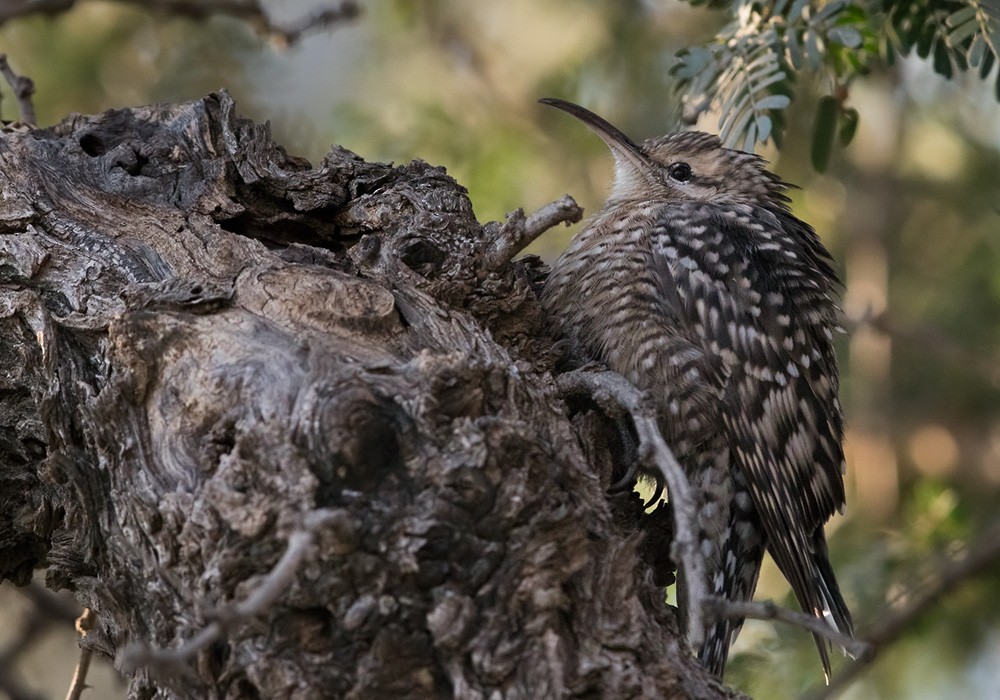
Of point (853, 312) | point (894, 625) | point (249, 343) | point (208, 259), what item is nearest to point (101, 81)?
point (208, 259)

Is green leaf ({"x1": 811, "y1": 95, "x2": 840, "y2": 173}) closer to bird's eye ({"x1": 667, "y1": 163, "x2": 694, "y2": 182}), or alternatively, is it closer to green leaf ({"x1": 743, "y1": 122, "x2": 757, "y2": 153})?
green leaf ({"x1": 743, "y1": 122, "x2": 757, "y2": 153})

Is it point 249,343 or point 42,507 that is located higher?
point 249,343

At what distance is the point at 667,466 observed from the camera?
2.47 m

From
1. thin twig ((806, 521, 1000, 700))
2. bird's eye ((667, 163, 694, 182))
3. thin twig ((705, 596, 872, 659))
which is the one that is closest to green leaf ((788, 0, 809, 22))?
bird's eye ((667, 163, 694, 182))

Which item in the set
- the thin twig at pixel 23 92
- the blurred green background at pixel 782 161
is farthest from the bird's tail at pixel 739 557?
the thin twig at pixel 23 92

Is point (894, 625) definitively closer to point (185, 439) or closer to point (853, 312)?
point (853, 312)

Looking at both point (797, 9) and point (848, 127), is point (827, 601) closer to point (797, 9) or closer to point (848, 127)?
point (848, 127)

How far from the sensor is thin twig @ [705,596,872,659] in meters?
2.05

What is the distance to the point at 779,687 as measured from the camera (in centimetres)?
439

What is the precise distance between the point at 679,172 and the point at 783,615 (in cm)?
266

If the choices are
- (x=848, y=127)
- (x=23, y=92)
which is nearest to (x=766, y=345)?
(x=848, y=127)

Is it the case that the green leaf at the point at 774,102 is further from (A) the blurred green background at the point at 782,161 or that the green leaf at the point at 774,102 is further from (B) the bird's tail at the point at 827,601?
(B) the bird's tail at the point at 827,601

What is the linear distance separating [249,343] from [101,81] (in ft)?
10.9

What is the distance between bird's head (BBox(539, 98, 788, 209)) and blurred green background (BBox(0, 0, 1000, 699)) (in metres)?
0.38
